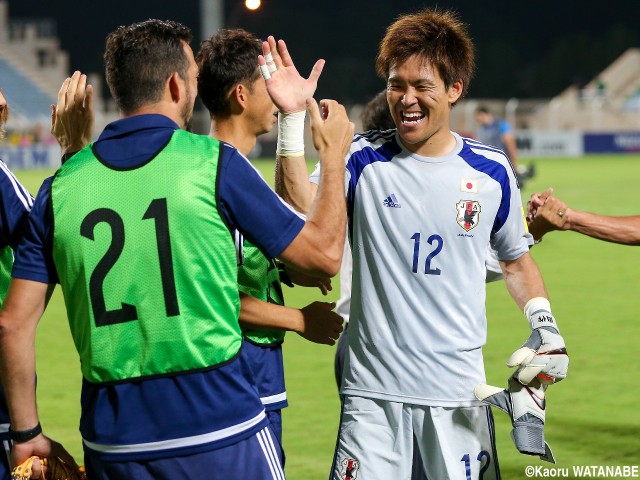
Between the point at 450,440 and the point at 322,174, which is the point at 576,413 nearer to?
the point at 450,440

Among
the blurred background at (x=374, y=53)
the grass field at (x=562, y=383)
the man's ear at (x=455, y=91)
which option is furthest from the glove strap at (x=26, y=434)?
the blurred background at (x=374, y=53)

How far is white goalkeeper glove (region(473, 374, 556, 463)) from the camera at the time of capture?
3852mm

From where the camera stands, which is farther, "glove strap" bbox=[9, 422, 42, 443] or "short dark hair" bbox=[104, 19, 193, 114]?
"glove strap" bbox=[9, 422, 42, 443]

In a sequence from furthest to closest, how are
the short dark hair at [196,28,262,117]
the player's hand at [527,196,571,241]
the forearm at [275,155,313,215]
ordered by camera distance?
the player's hand at [527,196,571,241]
the short dark hair at [196,28,262,117]
the forearm at [275,155,313,215]

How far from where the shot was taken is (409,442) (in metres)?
3.89

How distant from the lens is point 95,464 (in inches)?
124

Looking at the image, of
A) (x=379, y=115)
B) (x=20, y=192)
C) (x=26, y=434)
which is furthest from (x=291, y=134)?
(x=379, y=115)

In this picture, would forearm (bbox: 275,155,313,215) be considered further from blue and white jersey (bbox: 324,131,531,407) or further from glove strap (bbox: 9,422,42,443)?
glove strap (bbox: 9,422,42,443)

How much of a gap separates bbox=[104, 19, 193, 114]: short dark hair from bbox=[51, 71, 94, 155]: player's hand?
0.62 meters

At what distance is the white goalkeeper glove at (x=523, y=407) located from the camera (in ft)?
12.6

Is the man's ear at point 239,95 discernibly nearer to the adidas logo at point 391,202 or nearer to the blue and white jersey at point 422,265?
the blue and white jersey at point 422,265

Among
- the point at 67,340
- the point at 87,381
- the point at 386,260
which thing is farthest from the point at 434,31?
the point at 67,340

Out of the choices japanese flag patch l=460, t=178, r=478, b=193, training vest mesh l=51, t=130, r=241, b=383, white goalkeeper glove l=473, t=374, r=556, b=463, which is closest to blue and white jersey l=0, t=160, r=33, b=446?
training vest mesh l=51, t=130, r=241, b=383

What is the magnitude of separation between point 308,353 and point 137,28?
6.30 m
